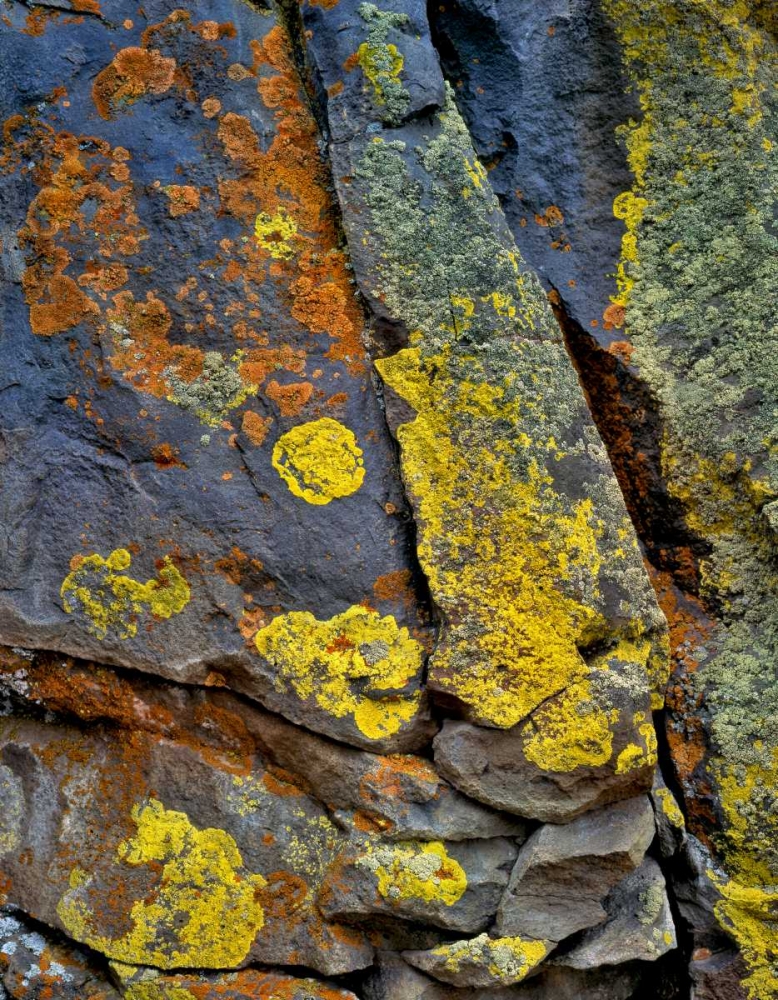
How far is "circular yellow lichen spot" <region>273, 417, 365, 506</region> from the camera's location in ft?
10.4

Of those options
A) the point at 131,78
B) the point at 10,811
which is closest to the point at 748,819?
the point at 10,811

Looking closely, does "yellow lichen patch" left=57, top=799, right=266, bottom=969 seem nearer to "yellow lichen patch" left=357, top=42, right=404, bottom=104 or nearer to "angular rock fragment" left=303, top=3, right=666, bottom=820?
"angular rock fragment" left=303, top=3, right=666, bottom=820

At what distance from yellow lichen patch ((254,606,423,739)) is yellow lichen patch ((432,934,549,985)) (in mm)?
731

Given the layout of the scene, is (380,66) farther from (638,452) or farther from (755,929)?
(755,929)

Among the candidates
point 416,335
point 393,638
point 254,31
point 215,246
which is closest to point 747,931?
point 393,638

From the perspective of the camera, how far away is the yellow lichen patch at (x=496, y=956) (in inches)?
116

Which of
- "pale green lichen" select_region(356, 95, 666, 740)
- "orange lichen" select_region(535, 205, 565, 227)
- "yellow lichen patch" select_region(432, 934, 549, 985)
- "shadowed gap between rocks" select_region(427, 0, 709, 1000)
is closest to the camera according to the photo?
"yellow lichen patch" select_region(432, 934, 549, 985)

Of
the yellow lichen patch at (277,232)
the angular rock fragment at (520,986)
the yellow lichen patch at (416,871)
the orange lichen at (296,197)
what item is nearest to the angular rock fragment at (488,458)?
the orange lichen at (296,197)

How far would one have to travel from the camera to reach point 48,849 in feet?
10.4

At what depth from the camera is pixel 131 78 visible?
3.39 meters

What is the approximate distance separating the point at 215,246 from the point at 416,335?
81 centimetres

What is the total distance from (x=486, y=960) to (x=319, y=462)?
1.74 metres

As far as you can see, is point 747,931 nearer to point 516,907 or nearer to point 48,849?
point 516,907

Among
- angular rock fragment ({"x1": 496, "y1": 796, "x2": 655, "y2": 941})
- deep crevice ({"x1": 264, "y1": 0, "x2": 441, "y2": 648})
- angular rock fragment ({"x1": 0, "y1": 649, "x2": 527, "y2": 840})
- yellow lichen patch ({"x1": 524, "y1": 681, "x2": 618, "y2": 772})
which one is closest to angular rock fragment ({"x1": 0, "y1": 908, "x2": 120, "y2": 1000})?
angular rock fragment ({"x1": 0, "y1": 649, "x2": 527, "y2": 840})
